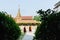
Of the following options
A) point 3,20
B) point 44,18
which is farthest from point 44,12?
point 3,20

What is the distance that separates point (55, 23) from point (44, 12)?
0.61 m

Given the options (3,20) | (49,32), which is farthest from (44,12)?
(3,20)

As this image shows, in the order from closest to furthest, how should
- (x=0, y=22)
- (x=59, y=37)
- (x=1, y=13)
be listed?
(x=59, y=37) → (x=0, y=22) → (x=1, y=13)

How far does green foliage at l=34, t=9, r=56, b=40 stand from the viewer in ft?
28.7

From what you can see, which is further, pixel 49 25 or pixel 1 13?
pixel 1 13

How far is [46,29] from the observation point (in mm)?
8805

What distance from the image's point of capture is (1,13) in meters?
10.1

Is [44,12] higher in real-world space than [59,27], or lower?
higher

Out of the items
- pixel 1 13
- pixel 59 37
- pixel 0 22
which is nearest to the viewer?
pixel 59 37

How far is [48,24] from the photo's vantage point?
8836mm

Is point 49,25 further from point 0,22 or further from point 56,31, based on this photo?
point 0,22

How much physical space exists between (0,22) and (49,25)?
206 centimetres

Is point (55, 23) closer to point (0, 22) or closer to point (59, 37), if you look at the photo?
point (59, 37)

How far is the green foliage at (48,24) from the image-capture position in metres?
8.73
